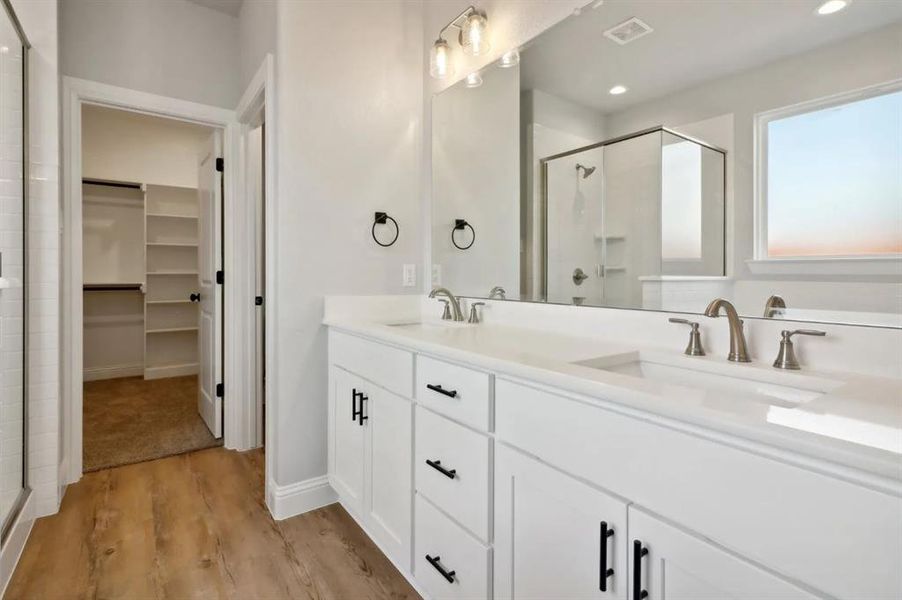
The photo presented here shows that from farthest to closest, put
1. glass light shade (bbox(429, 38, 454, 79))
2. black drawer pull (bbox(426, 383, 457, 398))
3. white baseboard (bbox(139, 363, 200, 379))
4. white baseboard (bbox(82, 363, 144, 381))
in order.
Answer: white baseboard (bbox(139, 363, 200, 379)) < white baseboard (bbox(82, 363, 144, 381)) < glass light shade (bbox(429, 38, 454, 79)) < black drawer pull (bbox(426, 383, 457, 398))

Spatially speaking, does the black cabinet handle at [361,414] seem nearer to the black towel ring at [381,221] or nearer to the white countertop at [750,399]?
the white countertop at [750,399]

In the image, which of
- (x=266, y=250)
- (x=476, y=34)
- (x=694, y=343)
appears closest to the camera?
(x=694, y=343)

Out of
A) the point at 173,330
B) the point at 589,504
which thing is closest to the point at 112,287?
the point at 173,330

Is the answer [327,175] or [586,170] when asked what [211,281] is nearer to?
[327,175]

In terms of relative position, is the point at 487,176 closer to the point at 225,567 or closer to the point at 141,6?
the point at 225,567

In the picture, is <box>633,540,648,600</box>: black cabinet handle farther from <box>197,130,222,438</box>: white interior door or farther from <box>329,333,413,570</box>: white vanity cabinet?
<box>197,130,222,438</box>: white interior door

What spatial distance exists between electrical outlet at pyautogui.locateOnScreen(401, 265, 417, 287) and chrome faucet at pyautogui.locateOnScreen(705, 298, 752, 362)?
1500 mm

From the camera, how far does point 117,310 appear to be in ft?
15.3

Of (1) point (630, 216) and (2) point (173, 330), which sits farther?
(2) point (173, 330)

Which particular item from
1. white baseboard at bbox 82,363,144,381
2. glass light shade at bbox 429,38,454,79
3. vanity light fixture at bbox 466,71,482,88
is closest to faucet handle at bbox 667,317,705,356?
vanity light fixture at bbox 466,71,482,88

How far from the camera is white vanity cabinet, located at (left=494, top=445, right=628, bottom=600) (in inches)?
33.6

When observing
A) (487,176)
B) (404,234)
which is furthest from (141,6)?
(487,176)

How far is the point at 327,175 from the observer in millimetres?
2113

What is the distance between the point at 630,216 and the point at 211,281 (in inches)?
101
